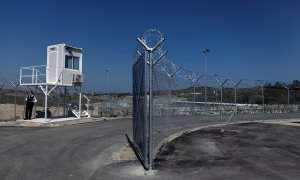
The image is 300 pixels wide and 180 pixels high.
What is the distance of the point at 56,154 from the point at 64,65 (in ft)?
44.5

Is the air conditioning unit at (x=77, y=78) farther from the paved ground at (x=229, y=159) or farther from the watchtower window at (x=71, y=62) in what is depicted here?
the paved ground at (x=229, y=159)

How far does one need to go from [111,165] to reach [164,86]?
3593 millimetres

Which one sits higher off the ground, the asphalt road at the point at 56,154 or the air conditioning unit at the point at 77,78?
the air conditioning unit at the point at 77,78

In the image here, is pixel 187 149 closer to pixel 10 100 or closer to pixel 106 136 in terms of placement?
pixel 106 136

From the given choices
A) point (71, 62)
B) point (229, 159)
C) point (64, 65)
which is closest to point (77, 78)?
point (71, 62)

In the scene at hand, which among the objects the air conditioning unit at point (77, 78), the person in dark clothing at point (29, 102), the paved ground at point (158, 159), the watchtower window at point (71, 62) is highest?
the watchtower window at point (71, 62)

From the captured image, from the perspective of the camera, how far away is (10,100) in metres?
49.9

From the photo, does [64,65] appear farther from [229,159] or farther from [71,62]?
[229,159]

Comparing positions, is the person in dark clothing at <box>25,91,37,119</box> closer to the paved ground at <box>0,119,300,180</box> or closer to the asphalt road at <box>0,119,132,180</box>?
the asphalt road at <box>0,119,132,180</box>

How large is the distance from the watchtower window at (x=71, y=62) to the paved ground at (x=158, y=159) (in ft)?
32.7

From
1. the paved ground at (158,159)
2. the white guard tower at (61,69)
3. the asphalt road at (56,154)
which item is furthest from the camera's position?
the white guard tower at (61,69)

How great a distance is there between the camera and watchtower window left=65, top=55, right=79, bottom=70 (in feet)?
83.4

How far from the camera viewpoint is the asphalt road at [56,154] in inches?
361

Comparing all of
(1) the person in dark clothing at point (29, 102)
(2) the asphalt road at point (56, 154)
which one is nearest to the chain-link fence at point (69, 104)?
(1) the person in dark clothing at point (29, 102)
